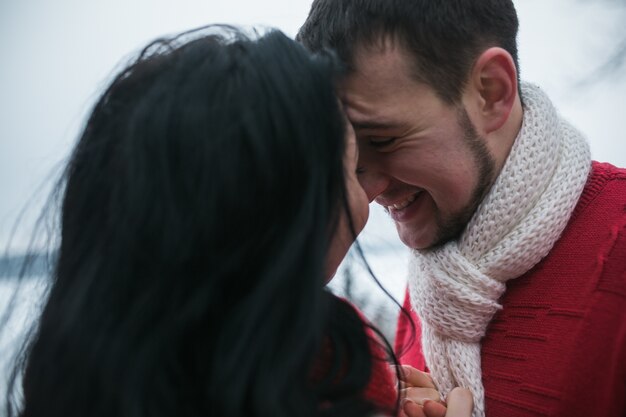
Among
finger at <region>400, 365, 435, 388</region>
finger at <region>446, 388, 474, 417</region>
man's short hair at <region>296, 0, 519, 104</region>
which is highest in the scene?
man's short hair at <region>296, 0, 519, 104</region>

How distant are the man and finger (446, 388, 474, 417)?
1.8 inches

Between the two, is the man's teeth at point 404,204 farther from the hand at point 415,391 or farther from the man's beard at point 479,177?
the hand at point 415,391

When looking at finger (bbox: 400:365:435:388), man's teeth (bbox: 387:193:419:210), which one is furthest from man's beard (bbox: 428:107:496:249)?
finger (bbox: 400:365:435:388)

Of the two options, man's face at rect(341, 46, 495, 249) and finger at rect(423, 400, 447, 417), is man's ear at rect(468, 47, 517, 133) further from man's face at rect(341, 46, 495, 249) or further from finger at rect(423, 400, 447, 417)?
finger at rect(423, 400, 447, 417)

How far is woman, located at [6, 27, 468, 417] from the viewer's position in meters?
0.57

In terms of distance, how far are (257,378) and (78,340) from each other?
174 millimetres

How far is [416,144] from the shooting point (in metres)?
1.02

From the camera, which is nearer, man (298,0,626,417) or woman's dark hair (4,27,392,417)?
woman's dark hair (4,27,392,417)

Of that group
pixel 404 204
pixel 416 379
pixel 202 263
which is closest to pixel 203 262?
pixel 202 263

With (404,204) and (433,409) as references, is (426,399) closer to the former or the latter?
(433,409)

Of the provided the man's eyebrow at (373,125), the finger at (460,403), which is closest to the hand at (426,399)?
the finger at (460,403)

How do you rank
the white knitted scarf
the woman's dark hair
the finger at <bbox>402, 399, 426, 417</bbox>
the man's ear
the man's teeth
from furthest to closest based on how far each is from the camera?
the man's teeth → the man's ear → the white knitted scarf → the finger at <bbox>402, 399, 426, 417</bbox> → the woman's dark hair

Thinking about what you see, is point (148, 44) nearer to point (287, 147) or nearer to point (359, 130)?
point (287, 147)

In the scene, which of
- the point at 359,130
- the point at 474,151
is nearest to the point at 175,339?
the point at 359,130
